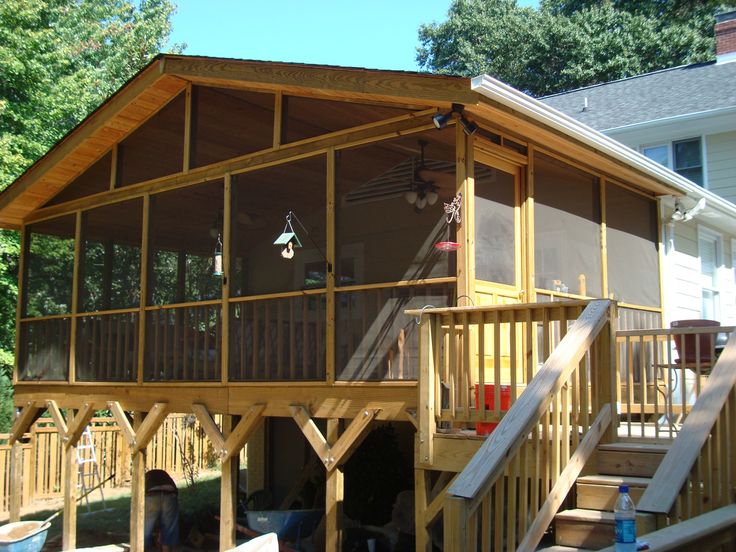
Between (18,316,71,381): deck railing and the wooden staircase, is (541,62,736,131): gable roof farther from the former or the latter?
the wooden staircase

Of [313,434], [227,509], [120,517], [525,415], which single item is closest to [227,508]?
[227,509]

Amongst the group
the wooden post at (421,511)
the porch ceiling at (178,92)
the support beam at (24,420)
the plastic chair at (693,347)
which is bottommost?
the wooden post at (421,511)

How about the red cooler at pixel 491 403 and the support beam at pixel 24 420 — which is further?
the support beam at pixel 24 420

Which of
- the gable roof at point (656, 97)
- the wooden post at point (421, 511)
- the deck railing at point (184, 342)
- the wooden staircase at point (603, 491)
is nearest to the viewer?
the wooden staircase at point (603, 491)

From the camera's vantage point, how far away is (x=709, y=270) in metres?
13.2

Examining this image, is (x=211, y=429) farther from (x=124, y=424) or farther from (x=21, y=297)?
(x=21, y=297)

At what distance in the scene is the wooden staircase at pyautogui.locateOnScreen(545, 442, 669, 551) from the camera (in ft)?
17.1

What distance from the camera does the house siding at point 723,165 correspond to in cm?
1620

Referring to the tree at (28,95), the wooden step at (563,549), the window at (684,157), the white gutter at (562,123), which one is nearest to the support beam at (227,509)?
the wooden step at (563,549)

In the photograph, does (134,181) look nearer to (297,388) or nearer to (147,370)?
(147,370)

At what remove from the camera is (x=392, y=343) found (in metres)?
7.82

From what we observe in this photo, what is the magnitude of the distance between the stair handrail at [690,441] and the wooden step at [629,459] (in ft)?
2.37

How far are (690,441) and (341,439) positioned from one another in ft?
13.2

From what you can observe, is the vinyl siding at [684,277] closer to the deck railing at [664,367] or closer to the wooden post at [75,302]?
the deck railing at [664,367]
